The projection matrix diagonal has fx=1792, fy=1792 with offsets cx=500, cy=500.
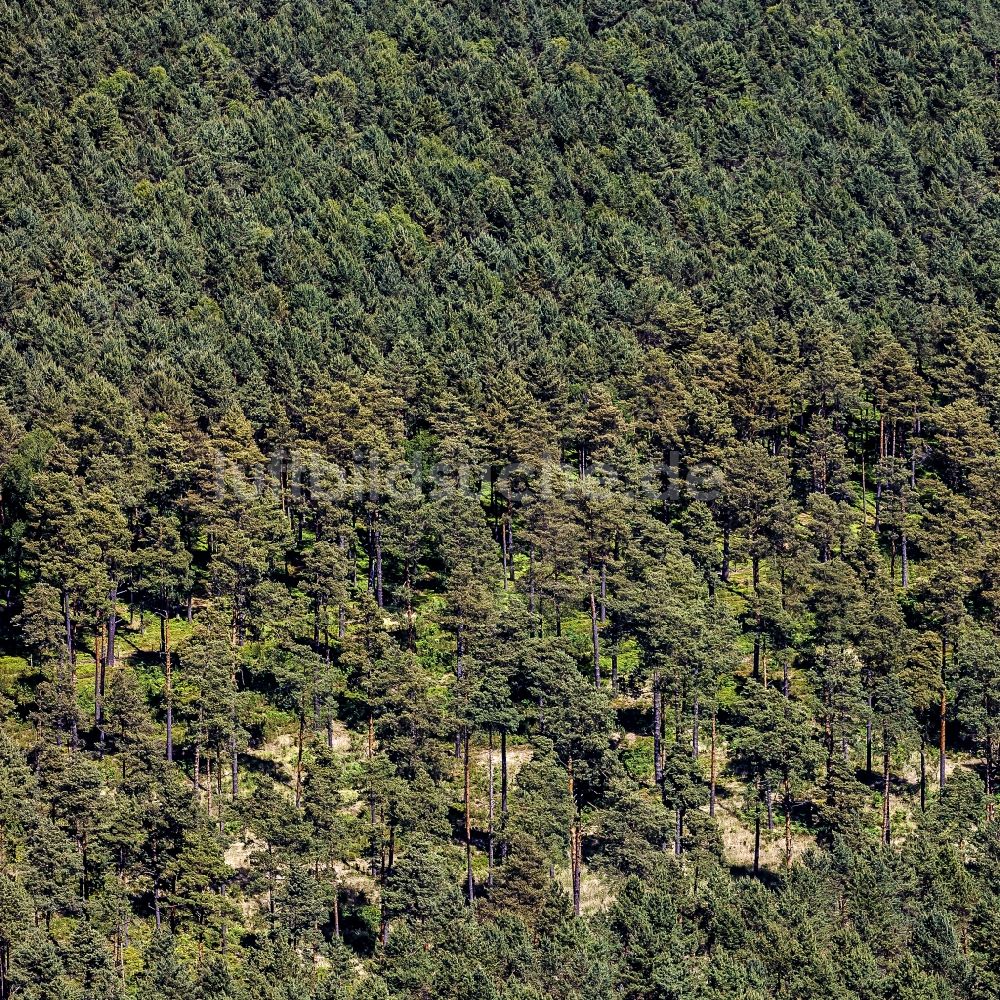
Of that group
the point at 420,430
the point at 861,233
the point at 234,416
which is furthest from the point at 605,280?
the point at 234,416

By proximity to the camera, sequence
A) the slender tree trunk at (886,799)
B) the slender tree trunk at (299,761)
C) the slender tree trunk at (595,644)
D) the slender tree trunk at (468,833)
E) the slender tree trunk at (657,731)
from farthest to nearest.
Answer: the slender tree trunk at (595,644), the slender tree trunk at (657,731), the slender tree trunk at (886,799), the slender tree trunk at (299,761), the slender tree trunk at (468,833)

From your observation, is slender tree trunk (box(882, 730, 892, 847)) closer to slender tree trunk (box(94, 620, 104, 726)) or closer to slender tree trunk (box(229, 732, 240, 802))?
slender tree trunk (box(229, 732, 240, 802))

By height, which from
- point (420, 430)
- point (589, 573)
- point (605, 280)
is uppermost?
point (605, 280)

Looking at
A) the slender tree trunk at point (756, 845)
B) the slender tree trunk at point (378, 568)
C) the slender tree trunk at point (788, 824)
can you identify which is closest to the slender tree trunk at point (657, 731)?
the slender tree trunk at point (756, 845)

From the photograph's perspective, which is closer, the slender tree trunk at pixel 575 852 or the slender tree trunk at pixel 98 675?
the slender tree trunk at pixel 575 852

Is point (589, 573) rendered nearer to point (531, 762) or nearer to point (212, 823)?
point (531, 762)

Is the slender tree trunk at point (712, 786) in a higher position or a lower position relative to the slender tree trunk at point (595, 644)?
lower

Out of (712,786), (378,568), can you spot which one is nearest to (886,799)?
(712,786)

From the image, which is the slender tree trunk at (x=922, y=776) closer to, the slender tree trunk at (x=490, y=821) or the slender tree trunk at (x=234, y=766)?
the slender tree trunk at (x=490, y=821)

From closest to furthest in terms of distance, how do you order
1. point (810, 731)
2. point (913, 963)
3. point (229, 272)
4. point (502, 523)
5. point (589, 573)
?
point (913, 963)
point (810, 731)
point (589, 573)
point (502, 523)
point (229, 272)
